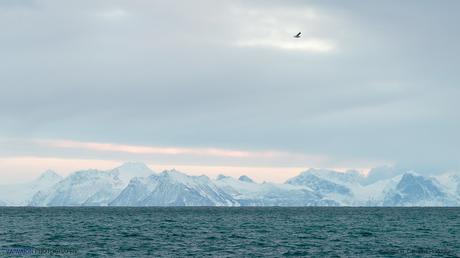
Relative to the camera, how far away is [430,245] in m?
114

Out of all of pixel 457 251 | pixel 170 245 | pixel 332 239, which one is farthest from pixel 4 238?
pixel 457 251

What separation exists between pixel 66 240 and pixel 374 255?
169ft

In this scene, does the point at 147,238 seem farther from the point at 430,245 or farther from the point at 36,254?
the point at 430,245

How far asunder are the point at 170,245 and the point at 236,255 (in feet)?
60.8

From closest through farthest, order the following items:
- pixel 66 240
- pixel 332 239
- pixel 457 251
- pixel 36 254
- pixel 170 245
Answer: pixel 36 254 < pixel 457 251 < pixel 170 245 < pixel 66 240 < pixel 332 239

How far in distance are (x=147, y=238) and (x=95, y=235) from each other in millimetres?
12039

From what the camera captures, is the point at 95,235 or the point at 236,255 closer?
the point at 236,255

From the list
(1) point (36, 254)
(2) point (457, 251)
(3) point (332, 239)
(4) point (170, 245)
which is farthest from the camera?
(3) point (332, 239)

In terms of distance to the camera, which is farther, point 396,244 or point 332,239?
point 332,239

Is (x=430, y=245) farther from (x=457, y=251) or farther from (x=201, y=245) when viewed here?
(x=201, y=245)

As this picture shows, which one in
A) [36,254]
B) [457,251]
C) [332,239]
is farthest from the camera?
[332,239]

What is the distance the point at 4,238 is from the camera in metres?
122

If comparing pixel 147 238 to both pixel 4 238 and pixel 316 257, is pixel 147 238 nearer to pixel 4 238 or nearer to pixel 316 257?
pixel 4 238

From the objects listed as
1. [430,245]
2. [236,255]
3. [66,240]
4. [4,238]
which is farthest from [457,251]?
[4,238]
